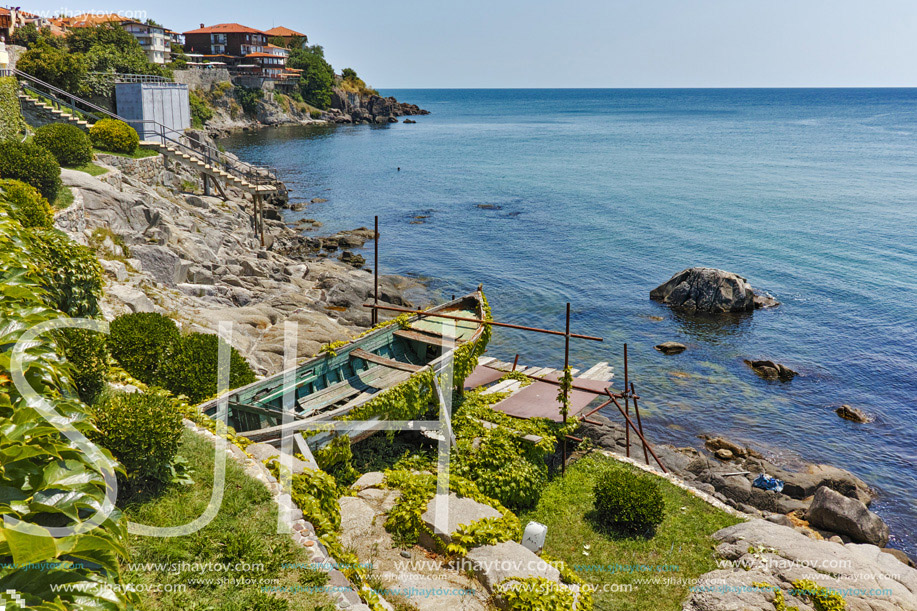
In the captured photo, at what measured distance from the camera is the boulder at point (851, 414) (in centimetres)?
2397

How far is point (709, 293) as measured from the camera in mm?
34344

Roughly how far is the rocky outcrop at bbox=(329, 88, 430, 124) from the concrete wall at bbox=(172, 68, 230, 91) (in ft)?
98.8

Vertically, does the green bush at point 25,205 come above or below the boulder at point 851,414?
above

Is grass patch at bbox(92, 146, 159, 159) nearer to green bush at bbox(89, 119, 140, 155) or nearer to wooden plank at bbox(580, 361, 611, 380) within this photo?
green bush at bbox(89, 119, 140, 155)

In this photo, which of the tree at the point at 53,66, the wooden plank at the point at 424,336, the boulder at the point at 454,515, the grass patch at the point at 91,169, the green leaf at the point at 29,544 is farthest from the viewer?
the tree at the point at 53,66

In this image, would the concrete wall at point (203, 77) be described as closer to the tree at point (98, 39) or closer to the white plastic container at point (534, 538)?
the tree at point (98, 39)

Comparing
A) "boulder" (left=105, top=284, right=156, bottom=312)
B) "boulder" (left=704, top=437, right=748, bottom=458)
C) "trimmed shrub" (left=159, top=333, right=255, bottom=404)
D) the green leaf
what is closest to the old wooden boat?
"trimmed shrub" (left=159, top=333, right=255, bottom=404)

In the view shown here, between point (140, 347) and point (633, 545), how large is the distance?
452 inches

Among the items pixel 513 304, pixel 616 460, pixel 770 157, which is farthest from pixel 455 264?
pixel 770 157

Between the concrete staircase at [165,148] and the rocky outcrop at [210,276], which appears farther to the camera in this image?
the concrete staircase at [165,148]

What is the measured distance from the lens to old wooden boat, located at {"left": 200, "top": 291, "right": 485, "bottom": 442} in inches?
514

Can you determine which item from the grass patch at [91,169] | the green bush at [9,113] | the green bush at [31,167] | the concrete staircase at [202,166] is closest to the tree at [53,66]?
the concrete staircase at [202,166]

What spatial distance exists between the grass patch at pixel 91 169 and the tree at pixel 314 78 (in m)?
109

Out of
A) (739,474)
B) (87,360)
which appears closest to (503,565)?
(87,360)
